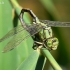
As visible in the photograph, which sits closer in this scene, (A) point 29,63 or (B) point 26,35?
(A) point 29,63

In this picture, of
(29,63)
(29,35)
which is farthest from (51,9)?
(29,63)

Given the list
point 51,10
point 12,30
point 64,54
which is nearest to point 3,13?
point 12,30

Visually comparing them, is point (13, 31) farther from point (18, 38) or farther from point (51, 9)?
point (51, 9)

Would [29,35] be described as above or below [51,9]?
below

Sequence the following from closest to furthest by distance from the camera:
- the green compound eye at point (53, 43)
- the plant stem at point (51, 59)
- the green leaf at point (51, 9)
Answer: the plant stem at point (51, 59)
the green compound eye at point (53, 43)
the green leaf at point (51, 9)

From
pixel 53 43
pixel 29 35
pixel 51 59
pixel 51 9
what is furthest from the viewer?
pixel 51 9

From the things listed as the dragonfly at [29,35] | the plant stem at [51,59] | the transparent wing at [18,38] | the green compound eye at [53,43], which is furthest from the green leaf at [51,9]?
the plant stem at [51,59]

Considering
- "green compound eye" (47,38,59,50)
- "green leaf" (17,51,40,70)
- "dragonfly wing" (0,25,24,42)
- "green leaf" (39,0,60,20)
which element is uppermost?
"green leaf" (39,0,60,20)

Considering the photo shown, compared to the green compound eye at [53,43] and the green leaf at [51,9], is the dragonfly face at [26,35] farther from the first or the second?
the green leaf at [51,9]

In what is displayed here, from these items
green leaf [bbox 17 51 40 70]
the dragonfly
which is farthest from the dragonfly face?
green leaf [bbox 17 51 40 70]

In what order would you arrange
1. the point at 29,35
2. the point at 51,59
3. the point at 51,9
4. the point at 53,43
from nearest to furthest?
the point at 51,59
the point at 53,43
the point at 29,35
the point at 51,9

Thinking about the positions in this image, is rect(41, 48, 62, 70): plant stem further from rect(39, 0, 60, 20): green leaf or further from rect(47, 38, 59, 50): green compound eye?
rect(39, 0, 60, 20): green leaf

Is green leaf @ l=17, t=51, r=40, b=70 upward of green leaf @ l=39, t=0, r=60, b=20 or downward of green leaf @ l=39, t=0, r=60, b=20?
downward

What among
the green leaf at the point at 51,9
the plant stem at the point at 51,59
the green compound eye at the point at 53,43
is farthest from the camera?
the green leaf at the point at 51,9
